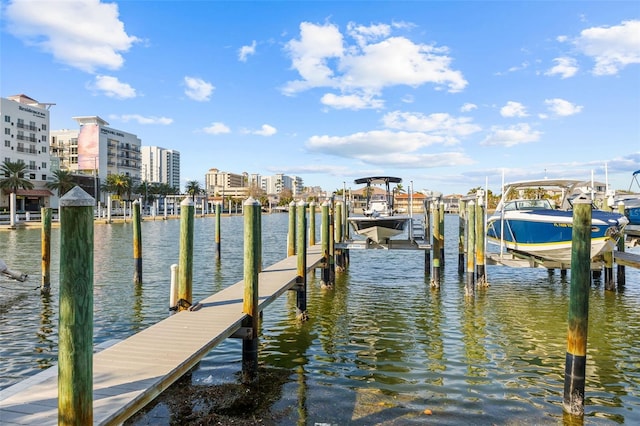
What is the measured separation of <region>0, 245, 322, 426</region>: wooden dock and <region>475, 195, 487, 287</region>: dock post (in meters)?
9.11

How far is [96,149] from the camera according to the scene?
90938 mm

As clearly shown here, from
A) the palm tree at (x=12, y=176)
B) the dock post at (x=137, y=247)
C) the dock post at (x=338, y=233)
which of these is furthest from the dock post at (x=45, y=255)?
the palm tree at (x=12, y=176)

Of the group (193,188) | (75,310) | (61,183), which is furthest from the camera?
(193,188)

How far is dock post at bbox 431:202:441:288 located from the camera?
1664 cm

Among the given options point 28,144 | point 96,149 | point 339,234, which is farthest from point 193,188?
point 339,234

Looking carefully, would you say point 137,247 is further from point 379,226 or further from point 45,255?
point 379,226

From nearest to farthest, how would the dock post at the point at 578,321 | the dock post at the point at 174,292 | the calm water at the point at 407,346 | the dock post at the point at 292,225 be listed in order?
the dock post at the point at 578,321, the calm water at the point at 407,346, the dock post at the point at 174,292, the dock post at the point at 292,225

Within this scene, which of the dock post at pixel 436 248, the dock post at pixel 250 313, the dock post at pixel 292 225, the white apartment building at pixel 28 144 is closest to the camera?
the dock post at pixel 250 313

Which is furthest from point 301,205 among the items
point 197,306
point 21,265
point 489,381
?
point 21,265

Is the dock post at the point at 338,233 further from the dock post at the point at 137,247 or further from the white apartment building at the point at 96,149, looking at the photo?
the white apartment building at the point at 96,149

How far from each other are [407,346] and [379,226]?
29.1 ft

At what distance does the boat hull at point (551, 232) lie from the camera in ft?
44.7

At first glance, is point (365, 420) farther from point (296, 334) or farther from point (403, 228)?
point (403, 228)

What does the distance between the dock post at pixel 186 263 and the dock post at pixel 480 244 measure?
9902 mm
